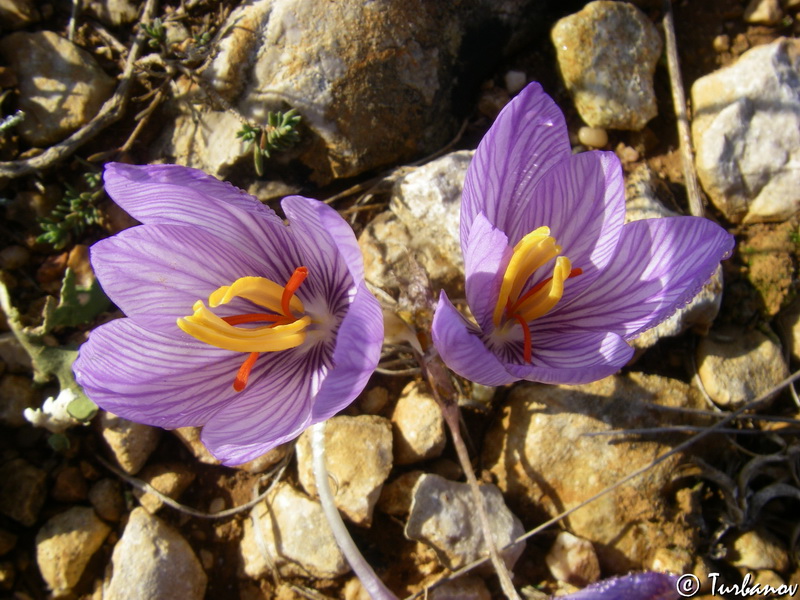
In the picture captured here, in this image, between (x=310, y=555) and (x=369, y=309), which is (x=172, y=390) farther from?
(x=310, y=555)

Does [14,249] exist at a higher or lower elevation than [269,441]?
higher

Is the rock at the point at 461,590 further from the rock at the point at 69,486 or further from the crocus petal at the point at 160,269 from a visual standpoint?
the rock at the point at 69,486

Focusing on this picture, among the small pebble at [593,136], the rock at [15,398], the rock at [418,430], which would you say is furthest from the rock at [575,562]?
the rock at [15,398]

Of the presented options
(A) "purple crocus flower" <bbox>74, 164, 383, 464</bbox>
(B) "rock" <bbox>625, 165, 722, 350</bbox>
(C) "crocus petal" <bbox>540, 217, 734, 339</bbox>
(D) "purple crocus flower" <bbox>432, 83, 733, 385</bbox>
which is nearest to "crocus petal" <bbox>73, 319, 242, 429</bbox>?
(A) "purple crocus flower" <bbox>74, 164, 383, 464</bbox>

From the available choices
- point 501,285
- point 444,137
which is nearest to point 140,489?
point 501,285

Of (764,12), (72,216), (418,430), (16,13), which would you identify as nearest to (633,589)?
(418,430)

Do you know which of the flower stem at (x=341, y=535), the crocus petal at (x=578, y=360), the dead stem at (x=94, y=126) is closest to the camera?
the crocus petal at (x=578, y=360)

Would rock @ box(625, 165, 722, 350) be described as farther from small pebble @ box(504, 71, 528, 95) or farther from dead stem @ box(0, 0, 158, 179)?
dead stem @ box(0, 0, 158, 179)
